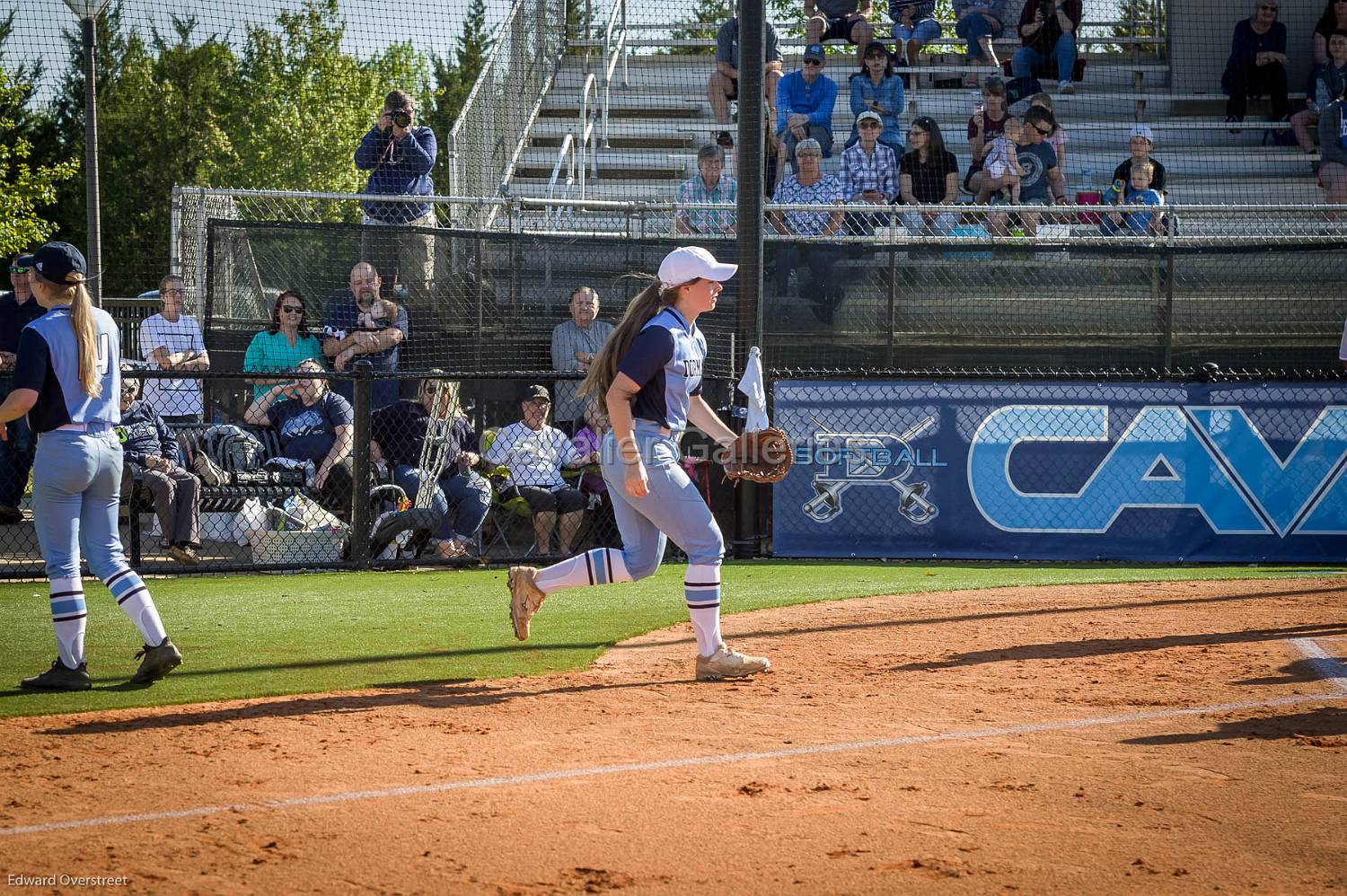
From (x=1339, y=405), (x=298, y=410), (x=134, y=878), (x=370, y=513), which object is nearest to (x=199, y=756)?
(x=134, y=878)

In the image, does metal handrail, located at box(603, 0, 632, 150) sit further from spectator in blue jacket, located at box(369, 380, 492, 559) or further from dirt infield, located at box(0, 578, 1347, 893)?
dirt infield, located at box(0, 578, 1347, 893)

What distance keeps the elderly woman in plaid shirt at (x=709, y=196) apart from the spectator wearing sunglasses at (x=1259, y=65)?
7.94m

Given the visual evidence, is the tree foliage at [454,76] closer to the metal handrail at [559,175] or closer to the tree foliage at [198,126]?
the tree foliage at [198,126]

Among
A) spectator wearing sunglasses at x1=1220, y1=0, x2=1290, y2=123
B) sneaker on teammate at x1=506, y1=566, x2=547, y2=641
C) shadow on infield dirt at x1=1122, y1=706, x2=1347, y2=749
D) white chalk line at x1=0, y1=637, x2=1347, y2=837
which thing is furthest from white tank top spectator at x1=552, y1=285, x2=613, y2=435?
spectator wearing sunglasses at x1=1220, y1=0, x2=1290, y2=123

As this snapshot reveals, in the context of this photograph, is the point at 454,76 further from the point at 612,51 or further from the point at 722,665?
the point at 722,665

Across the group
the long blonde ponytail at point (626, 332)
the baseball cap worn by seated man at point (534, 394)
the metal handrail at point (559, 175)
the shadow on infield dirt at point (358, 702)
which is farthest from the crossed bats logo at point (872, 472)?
the long blonde ponytail at point (626, 332)

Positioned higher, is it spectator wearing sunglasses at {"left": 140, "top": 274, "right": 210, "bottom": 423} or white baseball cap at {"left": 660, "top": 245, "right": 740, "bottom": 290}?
white baseball cap at {"left": 660, "top": 245, "right": 740, "bottom": 290}

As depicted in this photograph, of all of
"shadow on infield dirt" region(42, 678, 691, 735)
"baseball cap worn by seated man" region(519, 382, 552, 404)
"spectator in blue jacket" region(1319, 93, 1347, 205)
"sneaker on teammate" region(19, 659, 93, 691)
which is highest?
"spectator in blue jacket" region(1319, 93, 1347, 205)

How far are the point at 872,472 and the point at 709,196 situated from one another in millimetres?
4263

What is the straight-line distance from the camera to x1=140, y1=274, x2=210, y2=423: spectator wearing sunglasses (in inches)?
469

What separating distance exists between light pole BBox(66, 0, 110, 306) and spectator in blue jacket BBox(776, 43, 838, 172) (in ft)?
24.5

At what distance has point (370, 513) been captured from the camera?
10820mm

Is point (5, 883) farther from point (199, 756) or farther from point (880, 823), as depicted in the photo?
point (880, 823)

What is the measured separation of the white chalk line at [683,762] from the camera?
13.8 feet
